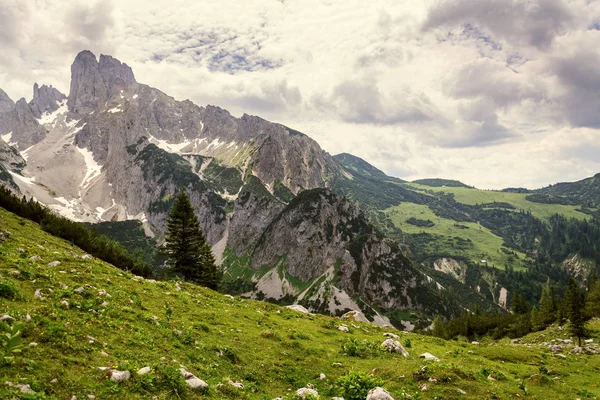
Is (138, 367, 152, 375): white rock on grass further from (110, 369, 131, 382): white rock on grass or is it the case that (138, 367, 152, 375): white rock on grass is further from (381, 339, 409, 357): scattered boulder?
(381, 339, 409, 357): scattered boulder

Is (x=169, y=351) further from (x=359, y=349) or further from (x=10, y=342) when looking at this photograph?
(x=359, y=349)

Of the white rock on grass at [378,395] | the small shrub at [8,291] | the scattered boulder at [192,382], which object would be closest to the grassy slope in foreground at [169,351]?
the small shrub at [8,291]

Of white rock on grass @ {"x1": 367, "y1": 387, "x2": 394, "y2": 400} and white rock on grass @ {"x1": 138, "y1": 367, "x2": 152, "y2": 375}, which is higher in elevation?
white rock on grass @ {"x1": 138, "y1": 367, "x2": 152, "y2": 375}

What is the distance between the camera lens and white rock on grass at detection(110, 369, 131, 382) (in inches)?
496

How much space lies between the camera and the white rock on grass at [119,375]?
41.3 ft

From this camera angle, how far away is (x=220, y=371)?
1800cm

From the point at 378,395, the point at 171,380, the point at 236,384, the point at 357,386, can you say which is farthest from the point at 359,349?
the point at 171,380

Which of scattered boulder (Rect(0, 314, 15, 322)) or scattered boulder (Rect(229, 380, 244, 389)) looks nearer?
scattered boulder (Rect(0, 314, 15, 322))

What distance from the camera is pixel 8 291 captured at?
16234mm

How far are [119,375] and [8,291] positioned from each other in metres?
8.41

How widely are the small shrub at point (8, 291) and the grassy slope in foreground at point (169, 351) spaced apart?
29cm

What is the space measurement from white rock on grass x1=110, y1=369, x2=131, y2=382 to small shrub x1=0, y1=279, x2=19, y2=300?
7.58 m

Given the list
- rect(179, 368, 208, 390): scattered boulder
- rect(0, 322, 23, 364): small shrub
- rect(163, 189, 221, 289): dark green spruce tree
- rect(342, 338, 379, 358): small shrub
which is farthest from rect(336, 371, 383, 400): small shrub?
rect(163, 189, 221, 289): dark green spruce tree

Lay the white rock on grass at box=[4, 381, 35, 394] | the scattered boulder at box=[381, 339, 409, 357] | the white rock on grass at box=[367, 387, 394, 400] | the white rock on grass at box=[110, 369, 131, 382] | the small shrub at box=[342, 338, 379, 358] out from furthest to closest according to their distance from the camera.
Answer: the scattered boulder at box=[381, 339, 409, 357]
the small shrub at box=[342, 338, 379, 358]
the white rock on grass at box=[367, 387, 394, 400]
the white rock on grass at box=[110, 369, 131, 382]
the white rock on grass at box=[4, 381, 35, 394]
